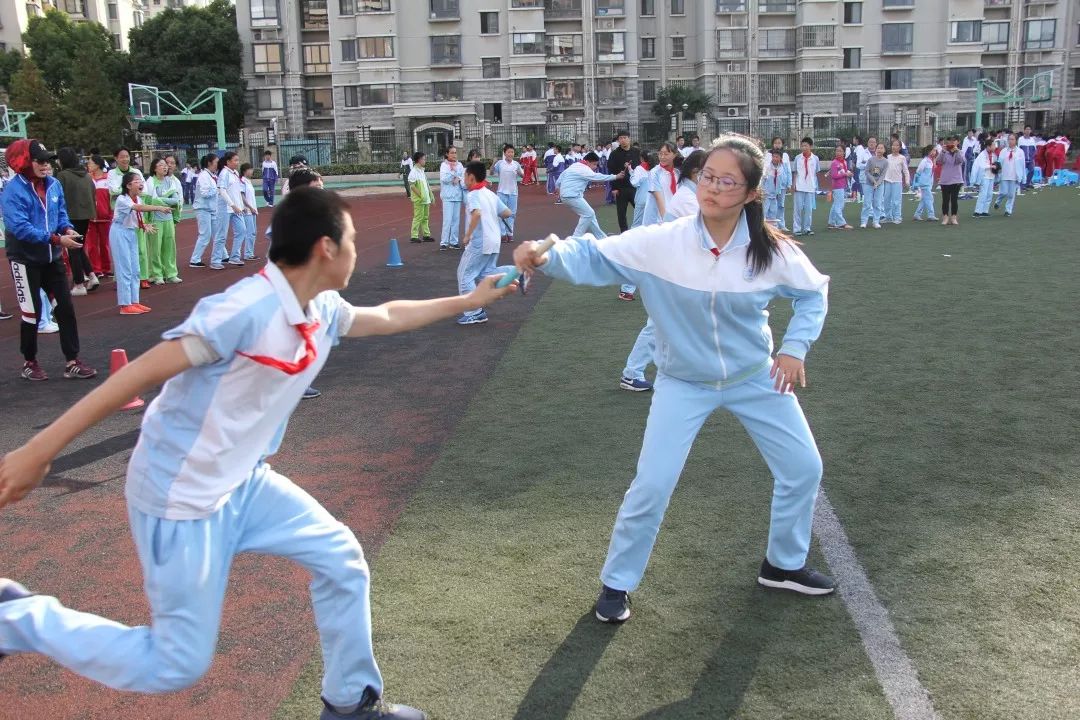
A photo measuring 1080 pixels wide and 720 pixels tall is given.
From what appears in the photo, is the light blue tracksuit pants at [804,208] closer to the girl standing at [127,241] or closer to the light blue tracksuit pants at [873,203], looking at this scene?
the light blue tracksuit pants at [873,203]

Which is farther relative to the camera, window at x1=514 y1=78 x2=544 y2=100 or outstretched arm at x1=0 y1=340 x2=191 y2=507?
window at x1=514 y1=78 x2=544 y2=100

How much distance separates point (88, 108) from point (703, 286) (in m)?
61.1

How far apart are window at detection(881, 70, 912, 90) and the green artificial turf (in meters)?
58.6

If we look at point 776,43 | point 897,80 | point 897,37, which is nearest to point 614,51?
point 776,43

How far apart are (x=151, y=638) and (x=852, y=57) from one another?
65442mm

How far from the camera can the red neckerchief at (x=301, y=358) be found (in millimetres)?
Result: 2625

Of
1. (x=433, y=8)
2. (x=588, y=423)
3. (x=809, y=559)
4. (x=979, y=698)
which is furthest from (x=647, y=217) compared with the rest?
(x=433, y=8)

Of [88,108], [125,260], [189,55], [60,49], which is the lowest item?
[125,260]

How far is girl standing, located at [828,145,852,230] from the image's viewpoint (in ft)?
65.0

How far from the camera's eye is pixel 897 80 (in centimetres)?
6131

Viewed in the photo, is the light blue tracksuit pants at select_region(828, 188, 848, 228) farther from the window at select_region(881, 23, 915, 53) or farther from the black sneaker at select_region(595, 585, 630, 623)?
the window at select_region(881, 23, 915, 53)

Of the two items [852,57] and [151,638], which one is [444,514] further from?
[852,57]

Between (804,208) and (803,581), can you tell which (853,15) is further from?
(803,581)

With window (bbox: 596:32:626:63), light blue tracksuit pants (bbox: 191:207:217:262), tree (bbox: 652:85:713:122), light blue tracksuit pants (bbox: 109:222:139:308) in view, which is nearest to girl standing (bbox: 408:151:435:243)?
light blue tracksuit pants (bbox: 191:207:217:262)
